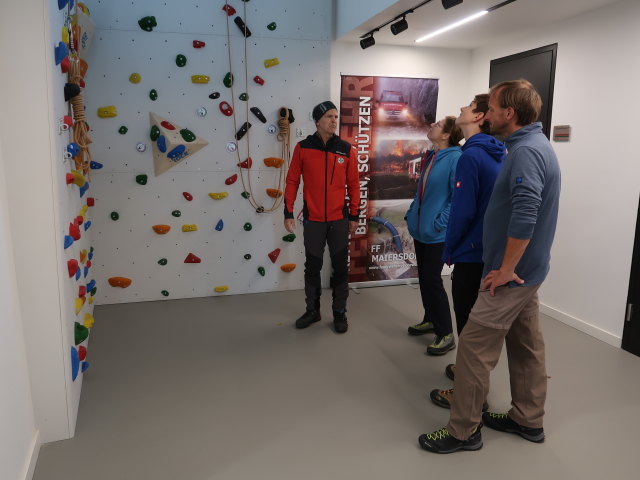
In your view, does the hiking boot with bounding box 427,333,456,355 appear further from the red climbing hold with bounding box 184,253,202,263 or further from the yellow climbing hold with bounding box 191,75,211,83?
the yellow climbing hold with bounding box 191,75,211,83

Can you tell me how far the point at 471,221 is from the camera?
2.30 meters

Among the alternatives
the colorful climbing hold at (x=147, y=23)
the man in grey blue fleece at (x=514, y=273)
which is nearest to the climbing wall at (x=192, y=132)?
the colorful climbing hold at (x=147, y=23)

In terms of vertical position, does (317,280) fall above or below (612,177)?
below

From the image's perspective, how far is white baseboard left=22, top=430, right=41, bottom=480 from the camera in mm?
1931

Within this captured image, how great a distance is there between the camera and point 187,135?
3.90 meters

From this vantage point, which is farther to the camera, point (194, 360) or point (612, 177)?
point (612, 177)

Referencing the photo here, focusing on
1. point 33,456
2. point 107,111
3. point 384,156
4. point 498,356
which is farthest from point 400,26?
point 33,456

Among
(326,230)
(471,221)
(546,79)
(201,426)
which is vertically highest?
(546,79)

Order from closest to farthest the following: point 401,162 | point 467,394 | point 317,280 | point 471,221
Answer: point 467,394 < point 471,221 < point 317,280 < point 401,162

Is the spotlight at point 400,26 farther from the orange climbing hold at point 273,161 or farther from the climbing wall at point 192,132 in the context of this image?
the orange climbing hold at point 273,161

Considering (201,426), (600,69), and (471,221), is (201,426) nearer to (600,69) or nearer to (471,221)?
(471,221)

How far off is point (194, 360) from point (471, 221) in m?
1.86

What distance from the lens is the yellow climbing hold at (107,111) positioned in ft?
12.2

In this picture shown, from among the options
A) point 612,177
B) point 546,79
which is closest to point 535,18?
point 546,79
